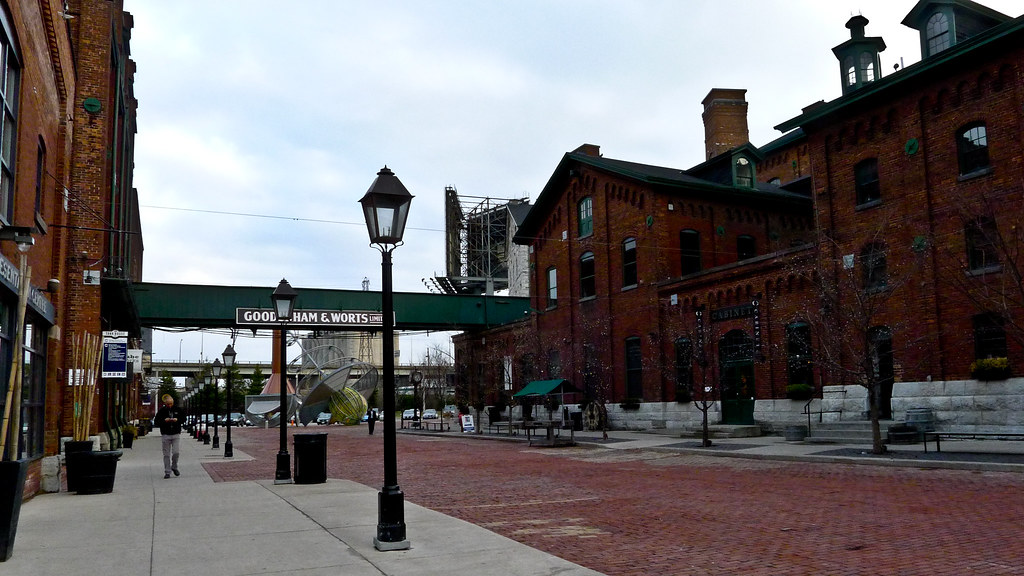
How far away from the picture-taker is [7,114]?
11414mm

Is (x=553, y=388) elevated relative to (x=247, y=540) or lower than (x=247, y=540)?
elevated

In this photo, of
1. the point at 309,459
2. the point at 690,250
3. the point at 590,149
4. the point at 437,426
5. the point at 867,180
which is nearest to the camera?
the point at 309,459

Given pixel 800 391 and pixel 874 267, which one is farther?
pixel 800 391

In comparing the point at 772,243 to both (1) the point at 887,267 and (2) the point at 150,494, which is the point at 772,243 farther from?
(2) the point at 150,494

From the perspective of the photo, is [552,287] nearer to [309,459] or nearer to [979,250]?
[979,250]

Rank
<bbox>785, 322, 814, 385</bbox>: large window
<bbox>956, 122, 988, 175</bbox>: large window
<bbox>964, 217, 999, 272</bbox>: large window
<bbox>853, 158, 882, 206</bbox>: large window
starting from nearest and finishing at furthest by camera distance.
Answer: <bbox>964, 217, 999, 272</bbox>: large window, <bbox>956, 122, 988, 175</bbox>: large window, <bbox>853, 158, 882, 206</bbox>: large window, <bbox>785, 322, 814, 385</bbox>: large window

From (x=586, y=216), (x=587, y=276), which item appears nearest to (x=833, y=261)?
(x=587, y=276)

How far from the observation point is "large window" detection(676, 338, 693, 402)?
3103cm

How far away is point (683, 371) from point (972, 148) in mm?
13588

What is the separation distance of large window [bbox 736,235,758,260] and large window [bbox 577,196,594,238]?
709 centimetres

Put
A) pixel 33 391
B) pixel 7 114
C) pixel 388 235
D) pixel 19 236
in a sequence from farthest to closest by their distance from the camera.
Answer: pixel 33 391 < pixel 7 114 < pixel 388 235 < pixel 19 236

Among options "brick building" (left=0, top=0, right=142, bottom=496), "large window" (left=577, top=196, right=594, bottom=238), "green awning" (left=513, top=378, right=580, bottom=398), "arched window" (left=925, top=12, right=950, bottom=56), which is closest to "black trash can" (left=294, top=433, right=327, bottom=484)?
"brick building" (left=0, top=0, right=142, bottom=496)

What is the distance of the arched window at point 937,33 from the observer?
24078 millimetres

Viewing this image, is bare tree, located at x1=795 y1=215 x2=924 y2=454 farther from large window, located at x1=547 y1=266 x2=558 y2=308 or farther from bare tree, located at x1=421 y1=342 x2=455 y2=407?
bare tree, located at x1=421 y1=342 x2=455 y2=407
